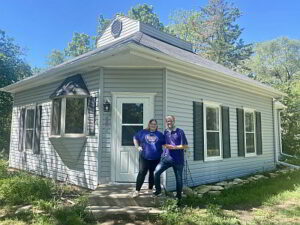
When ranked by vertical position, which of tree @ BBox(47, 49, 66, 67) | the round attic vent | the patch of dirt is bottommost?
the patch of dirt

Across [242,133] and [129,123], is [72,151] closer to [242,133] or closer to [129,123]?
[129,123]

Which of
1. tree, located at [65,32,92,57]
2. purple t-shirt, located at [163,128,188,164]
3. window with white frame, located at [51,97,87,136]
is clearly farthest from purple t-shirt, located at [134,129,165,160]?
tree, located at [65,32,92,57]

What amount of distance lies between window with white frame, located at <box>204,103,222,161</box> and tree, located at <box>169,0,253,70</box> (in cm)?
2445

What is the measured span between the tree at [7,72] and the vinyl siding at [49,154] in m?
4.67

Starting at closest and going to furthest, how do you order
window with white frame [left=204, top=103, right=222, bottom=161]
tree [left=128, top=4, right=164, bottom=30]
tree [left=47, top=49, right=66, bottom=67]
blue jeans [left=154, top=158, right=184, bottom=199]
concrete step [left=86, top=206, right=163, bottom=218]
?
1. concrete step [left=86, top=206, right=163, bottom=218]
2. blue jeans [left=154, top=158, right=184, bottom=199]
3. window with white frame [left=204, top=103, right=222, bottom=161]
4. tree [left=128, top=4, right=164, bottom=30]
5. tree [left=47, top=49, right=66, bottom=67]

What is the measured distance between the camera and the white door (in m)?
6.22

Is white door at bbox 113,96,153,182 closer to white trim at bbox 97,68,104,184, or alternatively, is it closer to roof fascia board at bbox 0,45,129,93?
white trim at bbox 97,68,104,184

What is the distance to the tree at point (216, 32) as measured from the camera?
31.2m

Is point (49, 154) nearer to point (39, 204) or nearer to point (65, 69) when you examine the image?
point (65, 69)

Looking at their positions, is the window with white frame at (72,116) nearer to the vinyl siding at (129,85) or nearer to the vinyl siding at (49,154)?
the vinyl siding at (49,154)

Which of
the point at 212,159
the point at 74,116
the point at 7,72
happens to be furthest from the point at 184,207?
the point at 7,72

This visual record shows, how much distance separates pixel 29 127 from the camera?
383 inches

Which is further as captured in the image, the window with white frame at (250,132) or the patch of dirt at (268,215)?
the window with white frame at (250,132)

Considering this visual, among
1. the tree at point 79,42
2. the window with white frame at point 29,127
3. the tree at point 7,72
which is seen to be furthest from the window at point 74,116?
the tree at point 79,42
